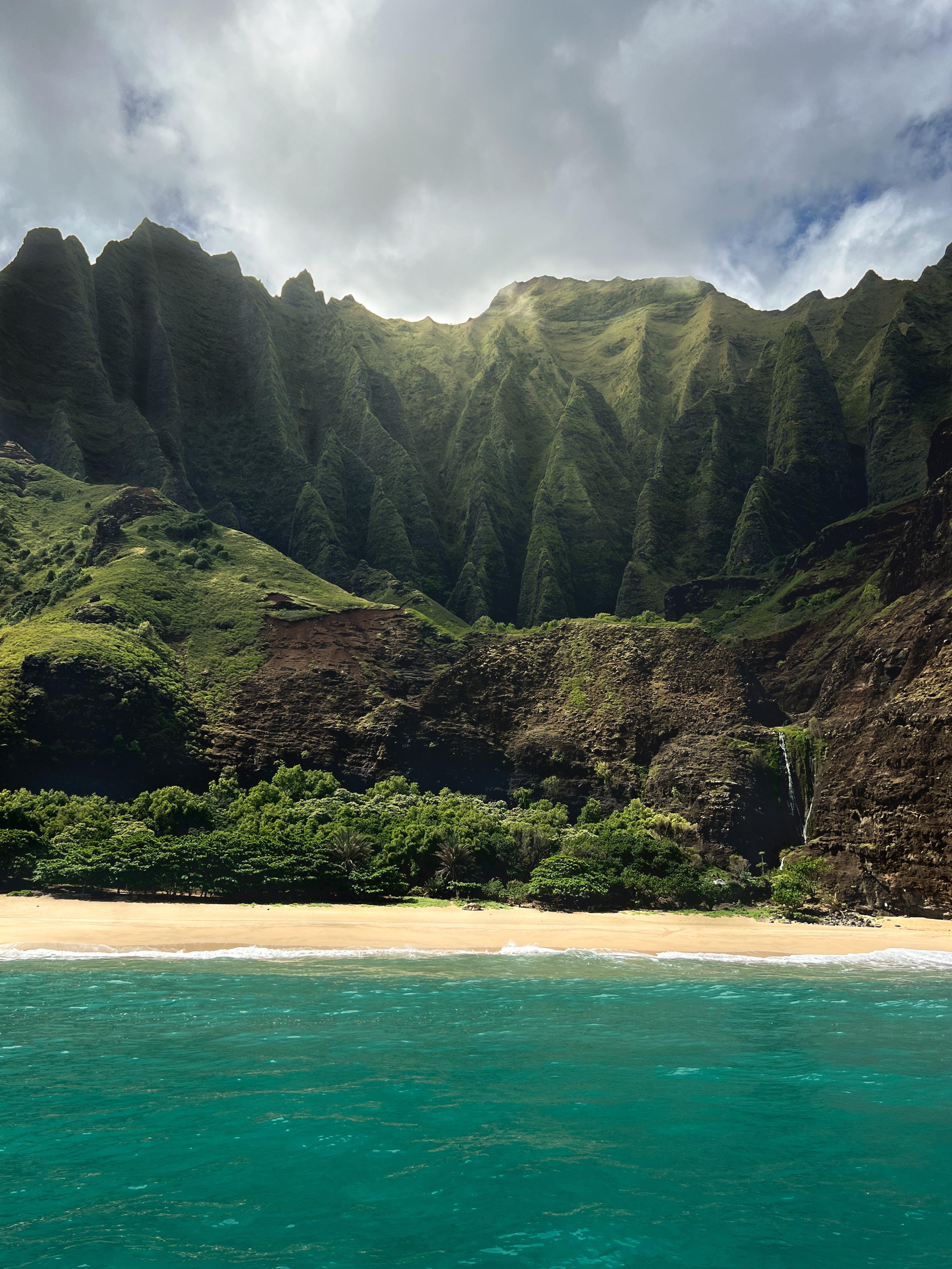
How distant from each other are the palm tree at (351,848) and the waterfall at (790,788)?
3318 centimetres

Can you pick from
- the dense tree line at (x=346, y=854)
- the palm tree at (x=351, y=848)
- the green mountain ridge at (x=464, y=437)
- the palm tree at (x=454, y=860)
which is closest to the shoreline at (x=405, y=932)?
the dense tree line at (x=346, y=854)

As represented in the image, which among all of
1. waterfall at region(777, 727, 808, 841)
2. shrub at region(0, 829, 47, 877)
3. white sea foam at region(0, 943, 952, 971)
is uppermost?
waterfall at region(777, 727, 808, 841)

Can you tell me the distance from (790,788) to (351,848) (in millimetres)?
35500

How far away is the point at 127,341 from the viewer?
166m

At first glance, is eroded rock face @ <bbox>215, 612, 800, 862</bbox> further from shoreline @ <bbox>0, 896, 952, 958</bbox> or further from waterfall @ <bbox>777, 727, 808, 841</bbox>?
shoreline @ <bbox>0, 896, 952, 958</bbox>

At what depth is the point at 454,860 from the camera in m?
47.2

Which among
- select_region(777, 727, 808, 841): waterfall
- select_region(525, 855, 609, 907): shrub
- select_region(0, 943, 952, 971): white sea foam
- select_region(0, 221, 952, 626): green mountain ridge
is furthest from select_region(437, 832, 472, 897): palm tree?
select_region(0, 221, 952, 626): green mountain ridge

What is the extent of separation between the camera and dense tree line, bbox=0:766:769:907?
41844mm

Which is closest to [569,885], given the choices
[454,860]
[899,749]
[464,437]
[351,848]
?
[454,860]

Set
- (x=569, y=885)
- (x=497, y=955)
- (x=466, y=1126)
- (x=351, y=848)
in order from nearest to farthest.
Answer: (x=466, y=1126), (x=497, y=955), (x=569, y=885), (x=351, y=848)

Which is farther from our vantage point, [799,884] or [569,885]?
[799,884]

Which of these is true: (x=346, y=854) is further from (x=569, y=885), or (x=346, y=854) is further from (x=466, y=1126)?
(x=466, y=1126)

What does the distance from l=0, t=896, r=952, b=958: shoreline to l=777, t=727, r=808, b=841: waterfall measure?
18.8 metres

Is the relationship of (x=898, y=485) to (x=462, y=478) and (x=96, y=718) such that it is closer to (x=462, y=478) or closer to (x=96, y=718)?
(x=462, y=478)
